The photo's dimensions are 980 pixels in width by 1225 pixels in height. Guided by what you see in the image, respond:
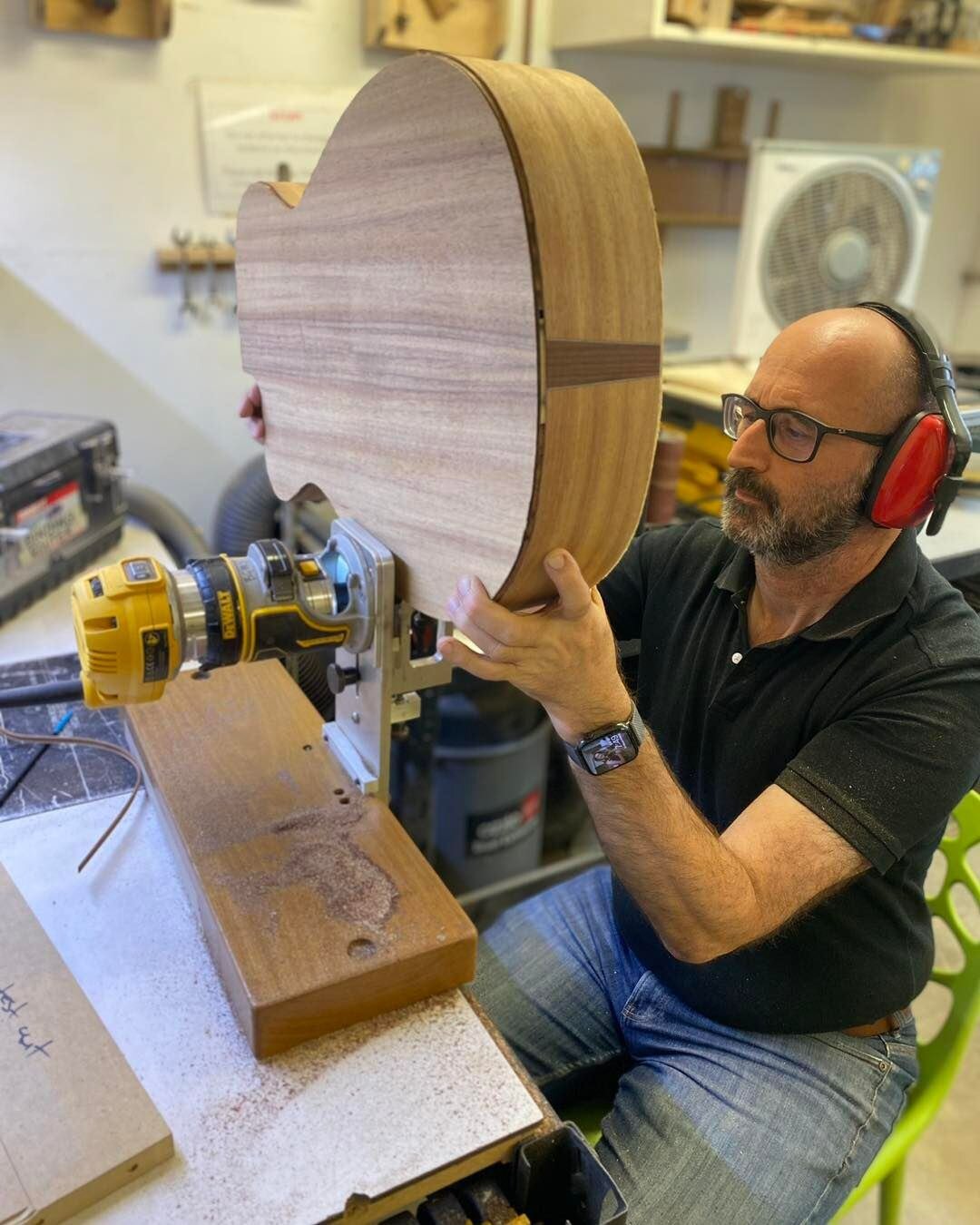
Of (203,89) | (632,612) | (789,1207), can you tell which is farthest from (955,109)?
(789,1207)

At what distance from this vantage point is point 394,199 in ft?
2.24

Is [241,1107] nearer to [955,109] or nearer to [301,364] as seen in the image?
[301,364]

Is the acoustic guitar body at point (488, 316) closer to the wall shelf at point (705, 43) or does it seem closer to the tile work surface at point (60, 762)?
the tile work surface at point (60, 762)

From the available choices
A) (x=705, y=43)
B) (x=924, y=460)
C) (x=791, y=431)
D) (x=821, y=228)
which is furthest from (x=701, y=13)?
(x=924, y=460)

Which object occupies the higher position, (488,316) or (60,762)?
(488,316)

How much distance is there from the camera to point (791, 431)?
3.40 feet

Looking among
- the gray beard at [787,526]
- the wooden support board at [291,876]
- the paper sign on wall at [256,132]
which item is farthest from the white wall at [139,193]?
the gray beard at [787,526]

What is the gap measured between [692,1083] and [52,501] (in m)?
1.34

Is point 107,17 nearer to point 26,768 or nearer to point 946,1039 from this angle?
point 26,768

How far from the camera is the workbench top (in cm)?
65

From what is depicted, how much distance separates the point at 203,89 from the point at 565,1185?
2.24m

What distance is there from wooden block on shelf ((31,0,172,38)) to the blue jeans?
6.52 feet

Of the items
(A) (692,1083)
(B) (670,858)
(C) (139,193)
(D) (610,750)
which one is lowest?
(A) (692,1083)

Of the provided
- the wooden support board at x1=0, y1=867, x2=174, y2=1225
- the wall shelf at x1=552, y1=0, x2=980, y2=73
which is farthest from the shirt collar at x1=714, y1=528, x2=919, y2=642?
the wall shelf at x1=552, y1=0, x2=980, y2=73
